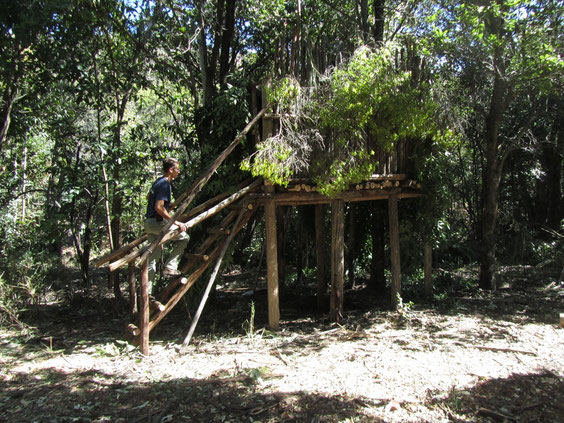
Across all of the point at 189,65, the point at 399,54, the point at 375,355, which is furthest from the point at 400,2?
the point at 375,355

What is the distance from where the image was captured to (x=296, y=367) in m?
5.31

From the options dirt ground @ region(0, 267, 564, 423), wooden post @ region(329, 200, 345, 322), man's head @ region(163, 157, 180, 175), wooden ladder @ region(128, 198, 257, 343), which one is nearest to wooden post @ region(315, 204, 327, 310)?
dirt ground @ region(0, 267, 564, 423)

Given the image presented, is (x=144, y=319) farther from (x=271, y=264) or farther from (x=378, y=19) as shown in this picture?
(x=378, y=19)

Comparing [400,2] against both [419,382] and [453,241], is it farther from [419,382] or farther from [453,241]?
[419,382]

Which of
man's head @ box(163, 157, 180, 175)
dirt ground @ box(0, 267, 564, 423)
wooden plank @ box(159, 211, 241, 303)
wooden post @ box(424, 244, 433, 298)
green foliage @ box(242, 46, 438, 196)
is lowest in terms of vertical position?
dirt ground @ box(0, 267, 564, 423)

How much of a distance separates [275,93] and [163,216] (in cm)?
258

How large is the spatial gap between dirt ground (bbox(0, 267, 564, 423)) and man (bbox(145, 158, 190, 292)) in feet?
3.83

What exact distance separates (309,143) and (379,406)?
4.00 m

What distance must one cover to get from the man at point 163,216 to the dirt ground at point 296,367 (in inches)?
46.0

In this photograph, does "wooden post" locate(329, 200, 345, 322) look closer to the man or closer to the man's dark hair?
the man

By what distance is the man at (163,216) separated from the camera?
226 inches

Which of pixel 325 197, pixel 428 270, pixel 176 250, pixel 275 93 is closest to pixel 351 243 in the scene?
pixel 428 270

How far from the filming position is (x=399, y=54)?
7.54m

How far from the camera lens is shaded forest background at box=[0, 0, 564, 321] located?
6.73 m
